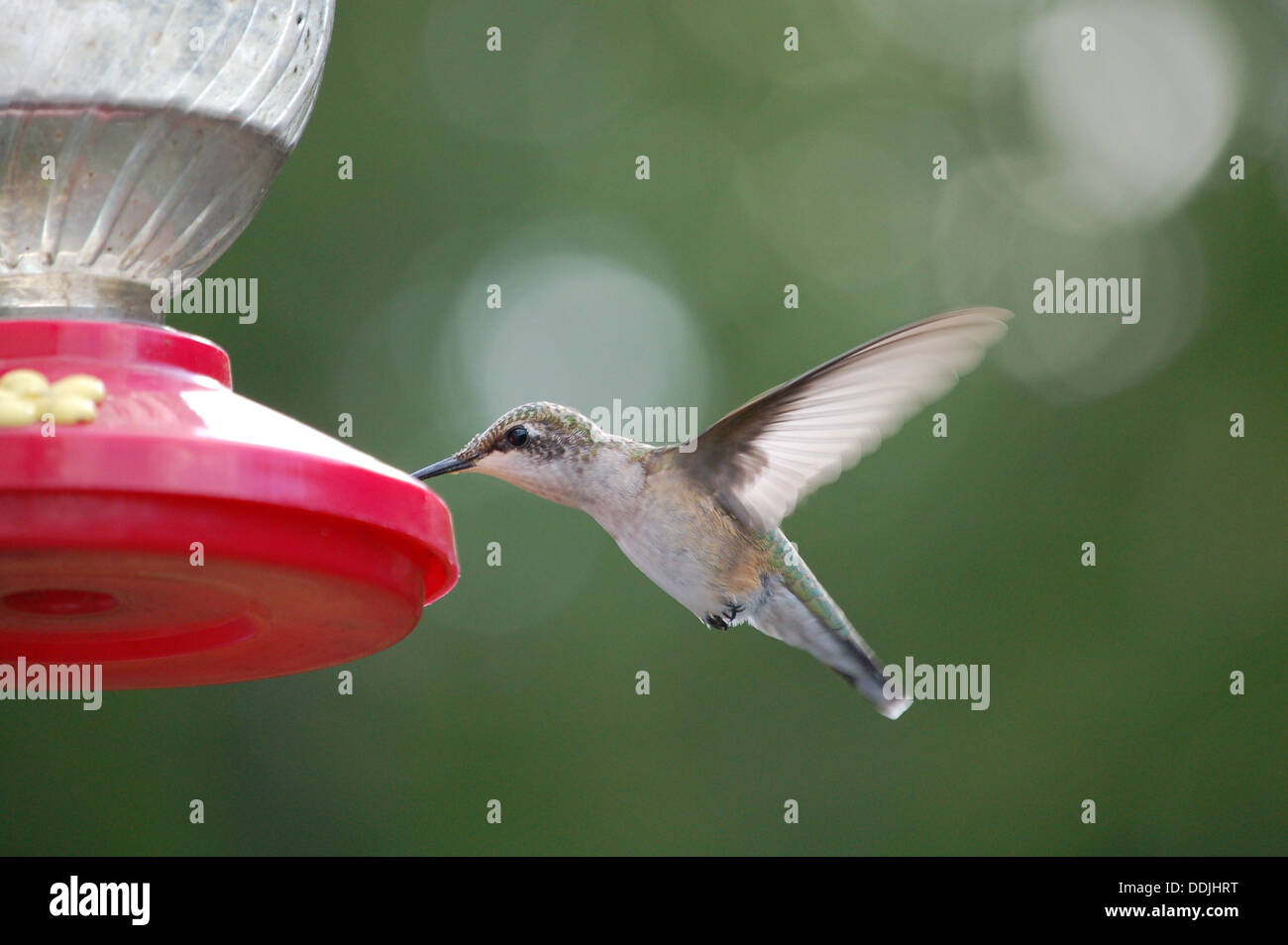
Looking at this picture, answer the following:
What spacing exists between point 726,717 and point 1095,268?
2789 millimetres

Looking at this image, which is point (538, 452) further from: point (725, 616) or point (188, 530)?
point (188, 530)

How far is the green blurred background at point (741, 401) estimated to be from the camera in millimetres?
6914

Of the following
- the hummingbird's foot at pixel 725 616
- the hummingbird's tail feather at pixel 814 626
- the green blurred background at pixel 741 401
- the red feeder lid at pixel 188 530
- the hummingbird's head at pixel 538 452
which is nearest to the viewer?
the red feeder lid at pixel 188 530

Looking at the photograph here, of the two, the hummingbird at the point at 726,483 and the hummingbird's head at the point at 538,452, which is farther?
the hummingbird's head at the point at 538,452

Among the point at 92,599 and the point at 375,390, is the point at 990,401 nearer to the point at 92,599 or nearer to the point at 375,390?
the point at 375,390

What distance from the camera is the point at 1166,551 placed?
763cm

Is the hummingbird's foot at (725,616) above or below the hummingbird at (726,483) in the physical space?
below

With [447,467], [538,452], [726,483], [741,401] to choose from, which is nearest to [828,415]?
[726,483]

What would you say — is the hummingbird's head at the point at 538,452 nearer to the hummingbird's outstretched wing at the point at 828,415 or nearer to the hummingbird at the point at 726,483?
the hummingbird at the point at 726,483

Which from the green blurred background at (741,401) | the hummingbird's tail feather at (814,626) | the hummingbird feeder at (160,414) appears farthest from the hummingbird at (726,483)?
the green blurred background at (741,401)

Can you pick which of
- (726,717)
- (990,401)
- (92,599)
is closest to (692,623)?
(726,717)

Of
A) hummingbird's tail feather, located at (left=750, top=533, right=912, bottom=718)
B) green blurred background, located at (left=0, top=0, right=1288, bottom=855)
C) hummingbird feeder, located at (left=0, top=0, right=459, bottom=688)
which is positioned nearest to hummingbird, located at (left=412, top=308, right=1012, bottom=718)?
Result: hummingbird's tail feather, located at (left=750, top=533, right=912, bottom=718)

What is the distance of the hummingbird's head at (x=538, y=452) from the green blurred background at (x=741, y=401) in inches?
119

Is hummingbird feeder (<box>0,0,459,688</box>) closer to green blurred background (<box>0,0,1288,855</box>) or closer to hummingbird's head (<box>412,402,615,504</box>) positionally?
hummingbird's head (<box>412,402,615,504</box>)
